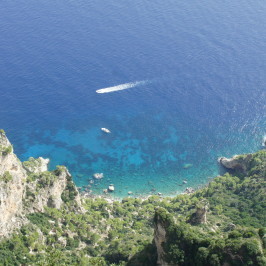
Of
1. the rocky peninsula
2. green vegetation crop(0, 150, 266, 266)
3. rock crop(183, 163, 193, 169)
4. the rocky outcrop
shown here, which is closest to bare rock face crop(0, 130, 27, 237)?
the rocky peninsula

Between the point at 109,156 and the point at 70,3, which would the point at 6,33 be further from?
the point at 109,156

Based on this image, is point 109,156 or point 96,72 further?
point 96,72

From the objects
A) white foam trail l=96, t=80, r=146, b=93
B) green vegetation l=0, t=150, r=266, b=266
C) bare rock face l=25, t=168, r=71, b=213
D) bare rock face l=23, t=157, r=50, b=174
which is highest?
white foam trail l=96, t=80, r=146, b=93

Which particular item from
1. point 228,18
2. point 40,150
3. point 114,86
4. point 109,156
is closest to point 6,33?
point 114,86

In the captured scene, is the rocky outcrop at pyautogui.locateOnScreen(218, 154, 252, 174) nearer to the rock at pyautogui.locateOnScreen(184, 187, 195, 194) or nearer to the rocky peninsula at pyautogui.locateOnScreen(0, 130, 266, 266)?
the rocky peninsula at pyautogui.locateOnScreen(0, 130, 266, 266)

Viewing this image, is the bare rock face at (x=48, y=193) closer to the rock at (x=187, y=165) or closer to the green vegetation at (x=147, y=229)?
the green vegetation at (x=147, y=229)

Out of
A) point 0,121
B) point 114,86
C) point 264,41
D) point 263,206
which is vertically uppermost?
point 264,41

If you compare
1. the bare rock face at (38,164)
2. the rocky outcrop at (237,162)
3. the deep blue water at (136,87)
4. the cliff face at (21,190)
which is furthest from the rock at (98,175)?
the rocky outcrop at (237,162)
